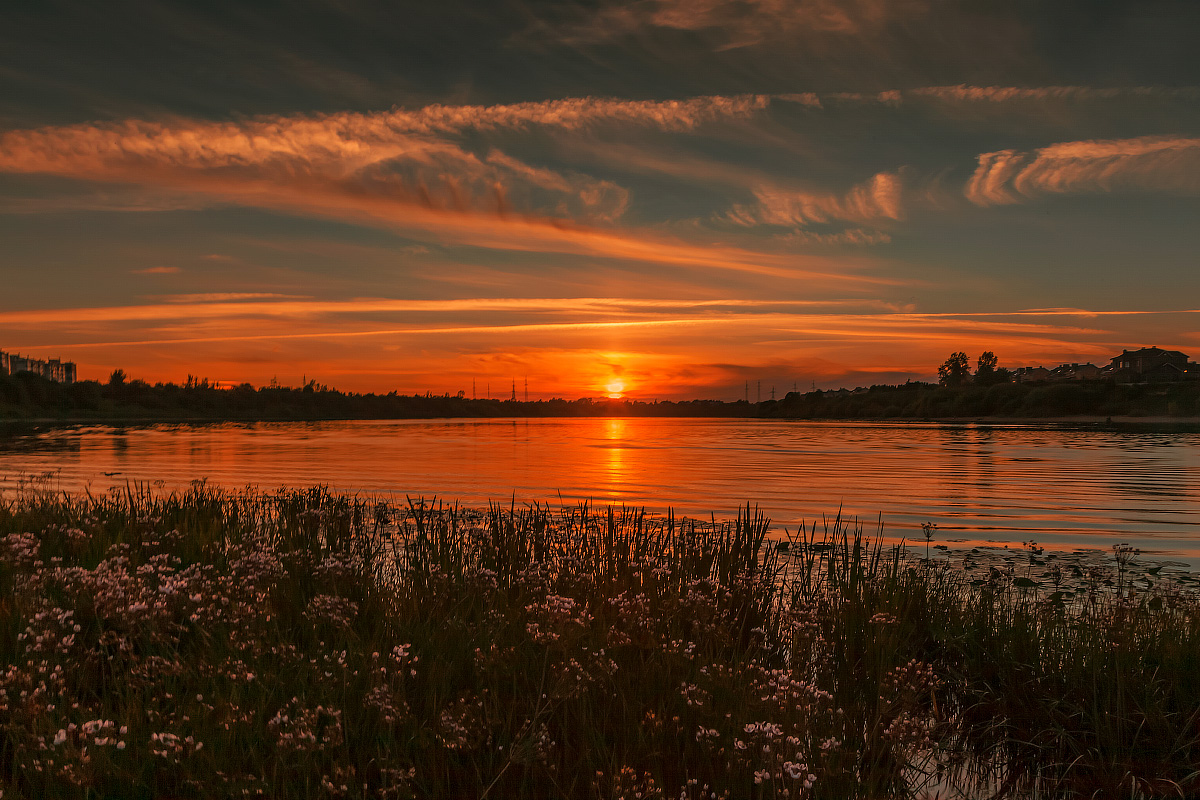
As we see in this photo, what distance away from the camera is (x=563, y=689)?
5.91 m

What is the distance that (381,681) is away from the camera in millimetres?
5684

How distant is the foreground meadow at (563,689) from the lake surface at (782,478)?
33.1 feet

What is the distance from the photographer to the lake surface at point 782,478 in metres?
20.9

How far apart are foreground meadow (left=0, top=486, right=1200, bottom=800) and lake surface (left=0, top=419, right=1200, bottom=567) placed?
10.1 metres

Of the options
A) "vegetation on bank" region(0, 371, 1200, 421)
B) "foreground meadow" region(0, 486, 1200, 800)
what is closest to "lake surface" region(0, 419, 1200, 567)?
"foreground meadow" region(0, 486, 1200, 800)

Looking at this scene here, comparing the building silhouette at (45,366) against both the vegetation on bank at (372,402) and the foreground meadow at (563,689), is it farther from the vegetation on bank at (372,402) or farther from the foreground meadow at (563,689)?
the foreground meadow at (563,689)

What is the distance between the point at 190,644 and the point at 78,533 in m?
5.46

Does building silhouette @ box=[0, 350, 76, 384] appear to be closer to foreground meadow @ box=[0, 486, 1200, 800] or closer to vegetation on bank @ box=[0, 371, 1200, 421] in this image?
vegetation on bank @ box=[0, 371, 1200, 421]

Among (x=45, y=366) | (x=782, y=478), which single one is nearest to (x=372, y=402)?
(x=45, y=366)

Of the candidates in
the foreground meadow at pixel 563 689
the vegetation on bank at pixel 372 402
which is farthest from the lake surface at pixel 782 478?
the vegetation on bank at pixel 372 402

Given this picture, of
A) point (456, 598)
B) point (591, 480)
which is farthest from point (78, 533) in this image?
point (591, 480)

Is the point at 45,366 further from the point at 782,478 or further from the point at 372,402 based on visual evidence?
the point at 782,478

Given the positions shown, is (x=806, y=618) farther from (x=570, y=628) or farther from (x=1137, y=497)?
(x=1137, y=497)

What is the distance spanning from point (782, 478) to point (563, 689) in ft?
94.7
